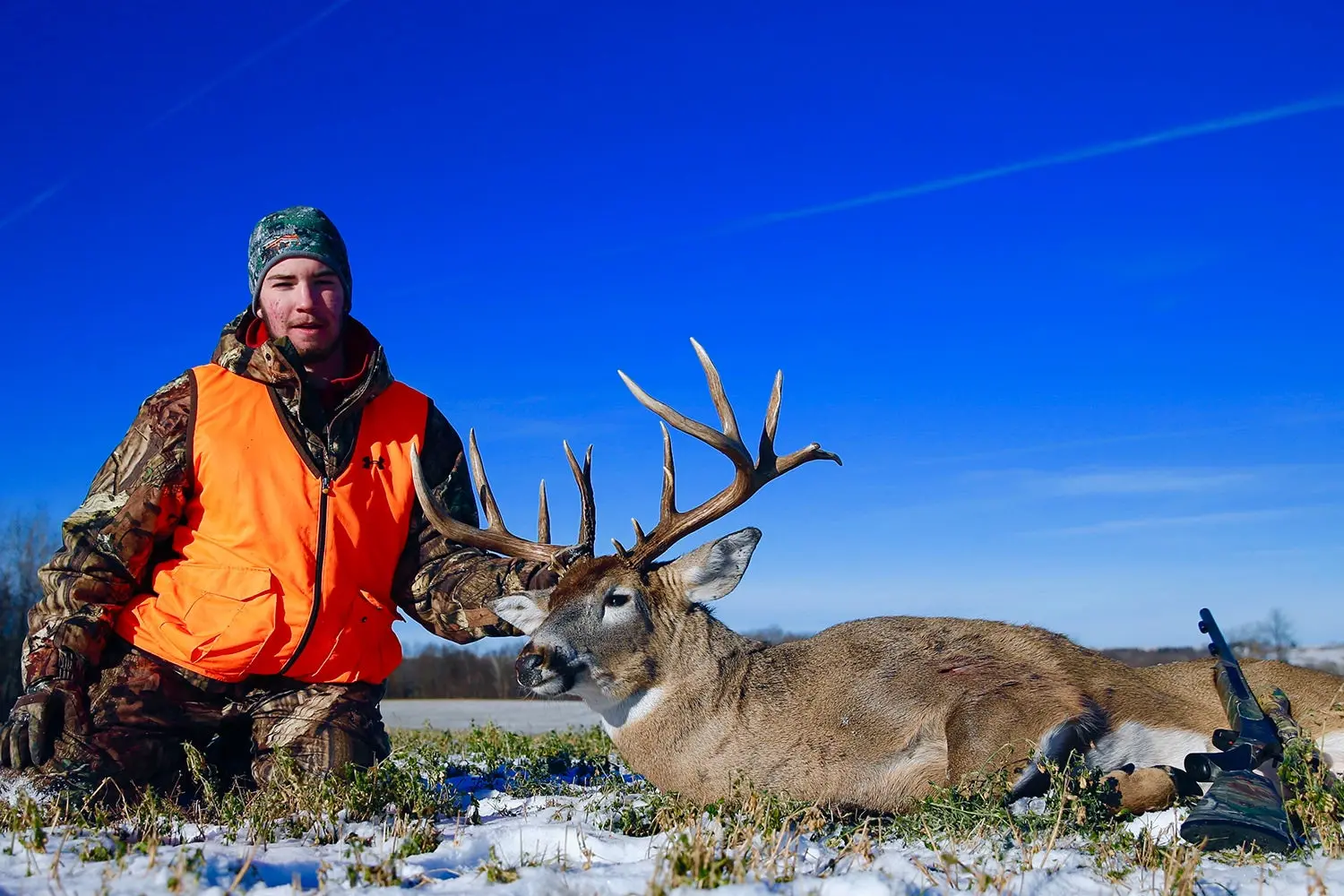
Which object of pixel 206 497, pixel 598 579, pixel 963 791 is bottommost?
pixel 963 791

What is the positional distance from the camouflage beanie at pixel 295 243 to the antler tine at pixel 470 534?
3.63ft

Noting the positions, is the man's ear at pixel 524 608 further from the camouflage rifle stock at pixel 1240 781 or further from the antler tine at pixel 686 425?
the camouflage rifle stock at pixel 1240 781

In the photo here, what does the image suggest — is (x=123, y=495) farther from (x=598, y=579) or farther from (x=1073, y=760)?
(x=1073, y=760)

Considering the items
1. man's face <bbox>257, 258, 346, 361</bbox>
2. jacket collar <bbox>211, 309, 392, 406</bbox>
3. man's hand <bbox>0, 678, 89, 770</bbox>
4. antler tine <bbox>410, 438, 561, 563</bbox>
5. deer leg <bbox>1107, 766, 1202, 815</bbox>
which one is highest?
man's face <bbox>257, 258, 346, 361</bbox>

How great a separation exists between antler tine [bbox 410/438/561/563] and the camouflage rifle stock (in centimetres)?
274

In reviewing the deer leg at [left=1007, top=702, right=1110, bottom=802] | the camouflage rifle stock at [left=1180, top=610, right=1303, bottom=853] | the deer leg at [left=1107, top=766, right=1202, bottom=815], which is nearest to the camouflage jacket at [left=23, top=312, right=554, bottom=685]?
the deer leg at [left=1007, top=702, right=1110, bottom=802]

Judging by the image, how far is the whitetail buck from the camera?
416cm

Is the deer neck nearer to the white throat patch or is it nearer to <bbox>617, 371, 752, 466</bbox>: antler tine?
the white throat patch

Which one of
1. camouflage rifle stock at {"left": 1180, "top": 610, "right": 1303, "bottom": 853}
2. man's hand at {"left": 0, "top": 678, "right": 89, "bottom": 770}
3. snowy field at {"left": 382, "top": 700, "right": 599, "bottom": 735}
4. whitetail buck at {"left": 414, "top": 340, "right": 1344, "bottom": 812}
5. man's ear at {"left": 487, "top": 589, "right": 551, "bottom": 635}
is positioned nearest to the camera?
camouflage rifle stock at {"left": 1180, "top": 610, "right": 1303, "bottom": 853}

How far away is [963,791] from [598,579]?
1.73 metres

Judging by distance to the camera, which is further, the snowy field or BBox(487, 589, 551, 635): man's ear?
the snowy field

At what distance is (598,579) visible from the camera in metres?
4.81

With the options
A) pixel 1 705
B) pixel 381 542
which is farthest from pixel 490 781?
pixel 1 705

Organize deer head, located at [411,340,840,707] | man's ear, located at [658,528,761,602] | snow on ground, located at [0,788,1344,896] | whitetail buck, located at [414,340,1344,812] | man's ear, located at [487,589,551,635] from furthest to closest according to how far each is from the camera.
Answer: man's ear, located at [487,589,551,635], man's ear, located at [658,528,761,602], deer head, located at [411,340,840,707], whitetail buck, located at [414,340,1344,812], snow on ground, located at [0,788,1344,896]
